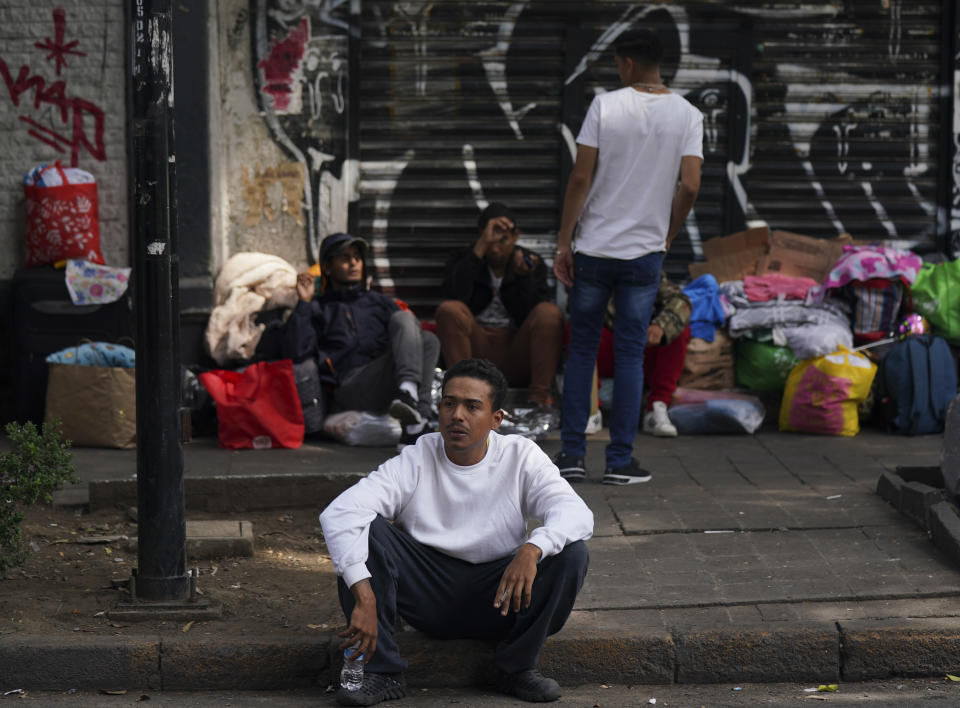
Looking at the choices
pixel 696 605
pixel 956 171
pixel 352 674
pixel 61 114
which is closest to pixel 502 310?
pixel 61 114

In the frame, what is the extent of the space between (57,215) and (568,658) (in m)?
4.74

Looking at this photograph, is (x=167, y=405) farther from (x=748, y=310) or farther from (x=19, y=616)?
(x=748, y=310)

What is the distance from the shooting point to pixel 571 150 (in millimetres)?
8625

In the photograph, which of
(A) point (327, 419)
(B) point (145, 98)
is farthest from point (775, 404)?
(B) point (145, 98)

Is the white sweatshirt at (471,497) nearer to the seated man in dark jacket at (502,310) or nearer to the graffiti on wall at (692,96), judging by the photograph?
the seated man in dark jacket at (502,310)

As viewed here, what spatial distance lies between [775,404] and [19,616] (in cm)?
496

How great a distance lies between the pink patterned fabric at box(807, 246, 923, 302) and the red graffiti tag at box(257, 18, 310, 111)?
3.46 meters

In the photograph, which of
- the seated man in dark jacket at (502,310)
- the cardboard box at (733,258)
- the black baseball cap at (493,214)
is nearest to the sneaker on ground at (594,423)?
the seated man in dark jacket at (502,310)

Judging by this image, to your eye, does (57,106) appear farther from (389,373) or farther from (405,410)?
(405,410)

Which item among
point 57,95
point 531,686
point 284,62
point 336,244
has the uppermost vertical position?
point 284,62

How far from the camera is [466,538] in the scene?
425cm

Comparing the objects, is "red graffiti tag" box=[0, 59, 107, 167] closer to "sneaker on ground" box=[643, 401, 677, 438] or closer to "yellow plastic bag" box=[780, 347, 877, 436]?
"sneaker on ground" box=[643, 401, 677, 438]

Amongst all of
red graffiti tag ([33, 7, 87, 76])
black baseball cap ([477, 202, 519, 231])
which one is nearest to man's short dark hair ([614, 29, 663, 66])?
black baseball cap ([477, 202, 519, 231])

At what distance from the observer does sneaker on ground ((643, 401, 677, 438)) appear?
777 centimetres
